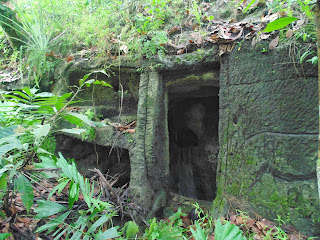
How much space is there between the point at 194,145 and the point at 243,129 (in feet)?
8.63

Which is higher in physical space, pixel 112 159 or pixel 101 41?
pixel 101 41

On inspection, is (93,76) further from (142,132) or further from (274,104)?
(274,104)

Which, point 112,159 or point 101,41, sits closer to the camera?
point 101,41

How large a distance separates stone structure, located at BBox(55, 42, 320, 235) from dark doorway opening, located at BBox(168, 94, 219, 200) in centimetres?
126

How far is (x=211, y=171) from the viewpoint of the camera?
474cm

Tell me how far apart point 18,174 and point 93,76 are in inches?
97.5

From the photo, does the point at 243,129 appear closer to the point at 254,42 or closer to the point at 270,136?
the point at 270,136

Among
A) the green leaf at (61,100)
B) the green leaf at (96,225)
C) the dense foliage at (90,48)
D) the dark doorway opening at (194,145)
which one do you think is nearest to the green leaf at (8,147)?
the dense foliage at (90,48)

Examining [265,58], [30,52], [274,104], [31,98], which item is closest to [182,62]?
[265,58]

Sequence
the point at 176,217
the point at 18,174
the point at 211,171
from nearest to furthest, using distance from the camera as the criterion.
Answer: the point at 18,174 → the point at 176,217 → the point at 211,171

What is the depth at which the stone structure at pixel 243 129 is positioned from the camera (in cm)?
217

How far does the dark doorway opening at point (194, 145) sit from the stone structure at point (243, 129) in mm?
1259

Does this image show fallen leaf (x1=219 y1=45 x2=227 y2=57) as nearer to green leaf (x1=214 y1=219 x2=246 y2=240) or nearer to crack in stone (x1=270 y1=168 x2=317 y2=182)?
crack in stone (x1=270 y1=168 x2=317 y2=182)

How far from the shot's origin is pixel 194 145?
5.06m
